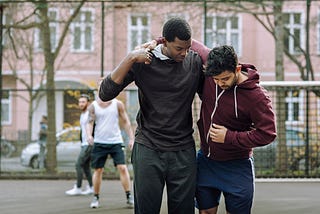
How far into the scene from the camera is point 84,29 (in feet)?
46.1

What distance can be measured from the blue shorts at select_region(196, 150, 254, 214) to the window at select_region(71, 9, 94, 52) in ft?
30.5

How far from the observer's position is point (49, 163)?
11.8 metres

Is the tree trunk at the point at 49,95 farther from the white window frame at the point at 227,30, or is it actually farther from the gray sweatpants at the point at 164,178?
the gray sweatpants at the point at 164,178

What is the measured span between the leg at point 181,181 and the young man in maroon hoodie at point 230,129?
13 cm

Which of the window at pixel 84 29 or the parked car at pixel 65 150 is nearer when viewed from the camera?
the parked car at pixel 65 150

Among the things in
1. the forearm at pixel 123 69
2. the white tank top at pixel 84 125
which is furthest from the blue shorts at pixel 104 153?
the forearm at pixel 123 69

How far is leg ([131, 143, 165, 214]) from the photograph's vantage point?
158 inches

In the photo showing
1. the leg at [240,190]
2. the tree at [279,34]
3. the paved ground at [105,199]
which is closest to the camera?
the leg at [240,190]

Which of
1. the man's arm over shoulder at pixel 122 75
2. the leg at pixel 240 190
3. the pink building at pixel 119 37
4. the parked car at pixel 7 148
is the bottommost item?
the parked car at pixel 7 148

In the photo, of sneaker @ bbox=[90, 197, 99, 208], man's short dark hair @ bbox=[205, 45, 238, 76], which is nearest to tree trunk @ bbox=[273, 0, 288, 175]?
sneaker @ bbox=[90, 197, 99, 208]

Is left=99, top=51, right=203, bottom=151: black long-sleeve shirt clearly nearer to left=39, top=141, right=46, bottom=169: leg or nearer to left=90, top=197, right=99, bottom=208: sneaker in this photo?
left=90, top=197, right=99, bottom=208: sneaker

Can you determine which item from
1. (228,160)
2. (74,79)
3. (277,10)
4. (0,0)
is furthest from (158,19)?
(228,160)

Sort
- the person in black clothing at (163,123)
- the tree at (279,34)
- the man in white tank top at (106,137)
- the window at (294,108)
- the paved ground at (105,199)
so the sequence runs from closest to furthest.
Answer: the person in black clothing at (163,123) → the paved ground at (105,199) → the man in white tank top at (106,137) → the tree at (279,34) → the window at (294,108)

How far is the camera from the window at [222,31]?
1234 centimetres
